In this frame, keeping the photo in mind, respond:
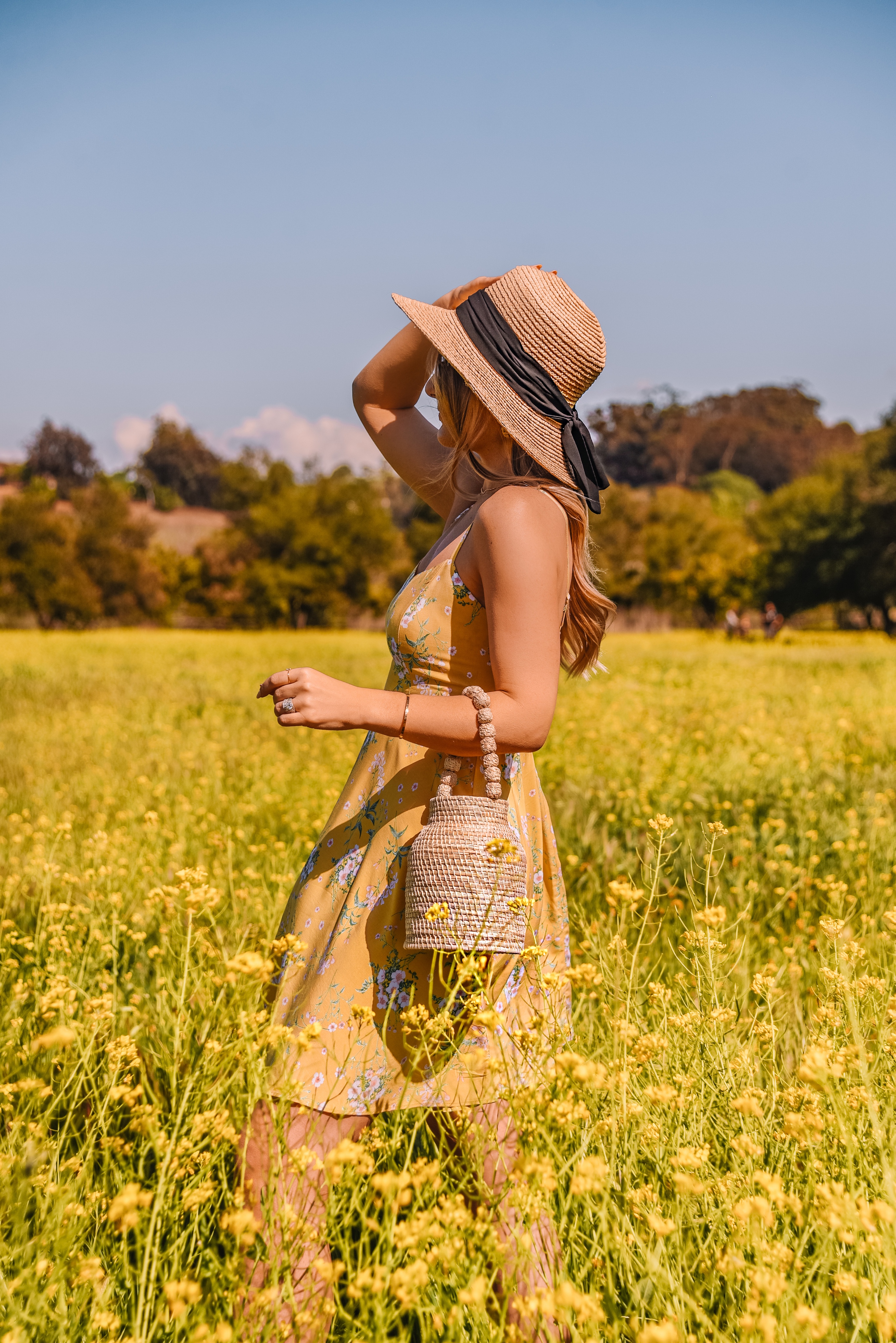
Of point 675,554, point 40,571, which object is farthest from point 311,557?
point 675,554

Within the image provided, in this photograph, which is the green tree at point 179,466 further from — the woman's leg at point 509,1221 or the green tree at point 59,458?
the woman's leg at point 509,1221

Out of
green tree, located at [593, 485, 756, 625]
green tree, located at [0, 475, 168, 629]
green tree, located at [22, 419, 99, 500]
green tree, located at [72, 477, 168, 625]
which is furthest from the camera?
green tree, located at [22, 419, 99, 500]

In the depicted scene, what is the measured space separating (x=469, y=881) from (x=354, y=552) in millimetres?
42954

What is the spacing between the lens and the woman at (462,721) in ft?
5.08

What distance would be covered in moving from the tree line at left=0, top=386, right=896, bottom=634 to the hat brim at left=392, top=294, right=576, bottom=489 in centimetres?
3008

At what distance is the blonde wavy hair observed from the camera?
1716mm

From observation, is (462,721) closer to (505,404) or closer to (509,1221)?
(505,404)

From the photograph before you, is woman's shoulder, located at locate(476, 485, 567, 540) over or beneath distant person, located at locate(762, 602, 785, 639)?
over

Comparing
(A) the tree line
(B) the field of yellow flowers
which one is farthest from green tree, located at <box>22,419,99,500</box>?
(B) the field of yellow flowers

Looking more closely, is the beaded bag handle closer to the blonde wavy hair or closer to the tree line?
the blonde wavy hair

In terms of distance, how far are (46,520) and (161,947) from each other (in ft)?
128

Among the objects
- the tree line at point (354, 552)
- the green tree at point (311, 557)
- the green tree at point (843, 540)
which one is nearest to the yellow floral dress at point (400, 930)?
the tree line at point (354, 552)

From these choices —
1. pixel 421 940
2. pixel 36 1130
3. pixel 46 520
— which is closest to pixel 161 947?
pixel 36 1130

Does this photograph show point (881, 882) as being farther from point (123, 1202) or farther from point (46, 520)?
point (46, 520)
